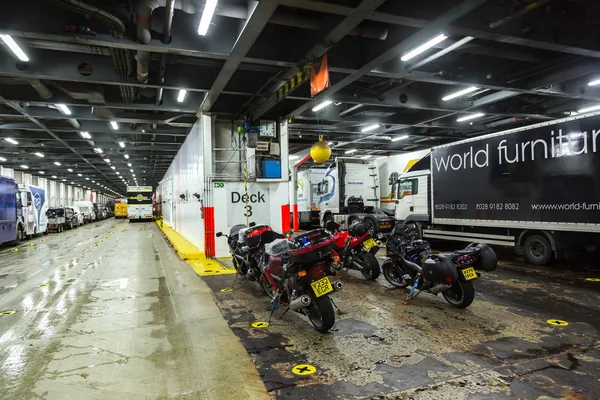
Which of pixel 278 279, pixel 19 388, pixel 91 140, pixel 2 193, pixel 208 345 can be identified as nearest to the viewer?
pixel 19 388

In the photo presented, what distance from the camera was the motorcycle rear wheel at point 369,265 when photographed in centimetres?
687

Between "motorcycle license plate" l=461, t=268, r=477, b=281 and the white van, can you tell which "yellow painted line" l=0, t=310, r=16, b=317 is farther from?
the white van

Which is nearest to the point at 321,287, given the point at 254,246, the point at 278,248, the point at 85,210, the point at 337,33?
the point at 278,248

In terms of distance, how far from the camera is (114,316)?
4.83 meters

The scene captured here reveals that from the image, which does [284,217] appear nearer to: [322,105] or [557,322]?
[322,105]

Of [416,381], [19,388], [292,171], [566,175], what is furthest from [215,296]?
[292,171]

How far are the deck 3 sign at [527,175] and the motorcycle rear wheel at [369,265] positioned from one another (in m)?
3.72

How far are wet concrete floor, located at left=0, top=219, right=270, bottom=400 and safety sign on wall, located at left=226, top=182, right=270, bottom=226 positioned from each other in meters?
2.64

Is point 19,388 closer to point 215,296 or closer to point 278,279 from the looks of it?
point 278,279

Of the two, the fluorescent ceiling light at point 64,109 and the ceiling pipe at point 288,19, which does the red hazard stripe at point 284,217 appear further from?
the fluorescent ceiling light at point 64,109

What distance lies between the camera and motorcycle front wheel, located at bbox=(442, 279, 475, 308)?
487 centimetres

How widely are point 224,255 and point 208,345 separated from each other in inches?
241

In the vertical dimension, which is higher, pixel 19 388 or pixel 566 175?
pixel 566 175

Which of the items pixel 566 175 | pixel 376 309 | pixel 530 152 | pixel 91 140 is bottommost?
pixel 376 309
